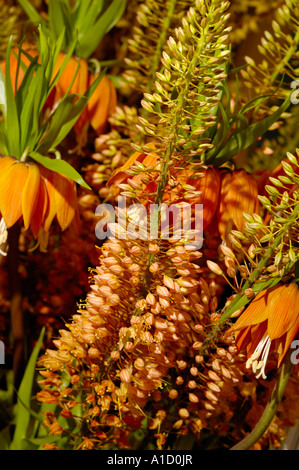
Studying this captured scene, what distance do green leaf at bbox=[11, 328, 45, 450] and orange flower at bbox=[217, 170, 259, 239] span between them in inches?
8.5

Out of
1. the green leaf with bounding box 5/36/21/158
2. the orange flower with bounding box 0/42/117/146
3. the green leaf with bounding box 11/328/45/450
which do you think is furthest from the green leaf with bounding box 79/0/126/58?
the green leaf with bounding box 11/328/45/450

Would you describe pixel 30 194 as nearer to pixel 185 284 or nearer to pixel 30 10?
pixel 185 284

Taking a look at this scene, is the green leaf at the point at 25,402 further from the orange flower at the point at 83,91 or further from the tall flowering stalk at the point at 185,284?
the orange flower at the point at 83,91

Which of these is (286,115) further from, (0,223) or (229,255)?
(0,223)

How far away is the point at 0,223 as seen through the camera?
48cm

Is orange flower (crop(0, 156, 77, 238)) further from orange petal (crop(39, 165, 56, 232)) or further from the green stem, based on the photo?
the green stem

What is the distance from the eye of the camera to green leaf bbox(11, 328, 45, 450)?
55cm

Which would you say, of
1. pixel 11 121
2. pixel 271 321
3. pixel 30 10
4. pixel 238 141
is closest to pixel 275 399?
pixel 271 321

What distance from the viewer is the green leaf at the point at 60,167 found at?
1.49 feet

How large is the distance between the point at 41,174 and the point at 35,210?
3cm

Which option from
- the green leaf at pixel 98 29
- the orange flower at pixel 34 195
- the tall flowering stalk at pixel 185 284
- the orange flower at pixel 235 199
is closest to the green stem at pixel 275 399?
the tall flowering stalk at pixel 185 284

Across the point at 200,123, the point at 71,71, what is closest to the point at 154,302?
the point at 200,123

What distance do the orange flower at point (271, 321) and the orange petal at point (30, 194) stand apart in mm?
185

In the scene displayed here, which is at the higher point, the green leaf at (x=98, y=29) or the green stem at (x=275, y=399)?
the green leaf at (x=98, y=29)
